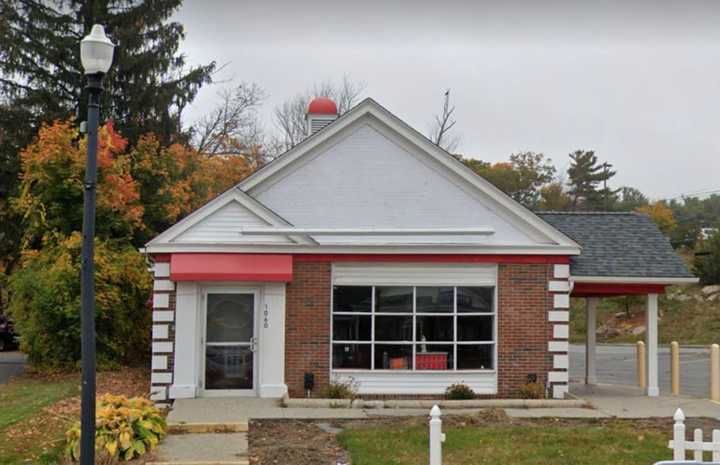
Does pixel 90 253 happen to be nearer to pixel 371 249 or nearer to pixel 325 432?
pixel 325 432

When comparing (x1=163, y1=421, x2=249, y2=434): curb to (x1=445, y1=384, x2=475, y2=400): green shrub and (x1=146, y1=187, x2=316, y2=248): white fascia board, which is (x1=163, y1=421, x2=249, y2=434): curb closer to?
(x1=146, y1=187, x2=316, y2=248): white fascia board

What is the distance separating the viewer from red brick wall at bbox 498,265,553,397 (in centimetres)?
1638

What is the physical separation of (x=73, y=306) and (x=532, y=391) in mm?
11616

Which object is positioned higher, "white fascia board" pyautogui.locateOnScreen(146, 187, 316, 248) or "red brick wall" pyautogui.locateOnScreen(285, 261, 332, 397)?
"white fascia board" pyautogui.locateOnScreen(146, 187, 316, 248)

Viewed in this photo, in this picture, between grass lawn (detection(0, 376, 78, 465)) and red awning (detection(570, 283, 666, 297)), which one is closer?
grass lawn (detection(0, 376, 78, 465))

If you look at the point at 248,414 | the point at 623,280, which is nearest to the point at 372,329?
the point at 248,414

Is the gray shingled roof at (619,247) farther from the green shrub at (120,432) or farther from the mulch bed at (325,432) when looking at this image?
the green shrub at (120,432)

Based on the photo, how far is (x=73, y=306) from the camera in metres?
20.4

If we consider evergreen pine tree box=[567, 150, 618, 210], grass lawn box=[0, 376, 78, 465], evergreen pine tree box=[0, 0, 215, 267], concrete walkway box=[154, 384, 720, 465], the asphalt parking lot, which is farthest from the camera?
evergreen pine tree box=[567, 150, 618, 210]

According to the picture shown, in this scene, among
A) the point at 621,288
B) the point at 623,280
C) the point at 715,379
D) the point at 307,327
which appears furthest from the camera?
the point at 621,288

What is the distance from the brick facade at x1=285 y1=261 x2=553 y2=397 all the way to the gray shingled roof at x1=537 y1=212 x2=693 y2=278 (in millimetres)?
1195

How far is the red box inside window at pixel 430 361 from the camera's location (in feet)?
54.0

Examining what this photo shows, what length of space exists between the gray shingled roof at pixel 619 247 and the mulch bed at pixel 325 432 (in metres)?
3.93

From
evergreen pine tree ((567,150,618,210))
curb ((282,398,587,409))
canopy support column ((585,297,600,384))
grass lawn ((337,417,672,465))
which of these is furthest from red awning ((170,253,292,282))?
evergreen pine tree ((567,150,618,210))
